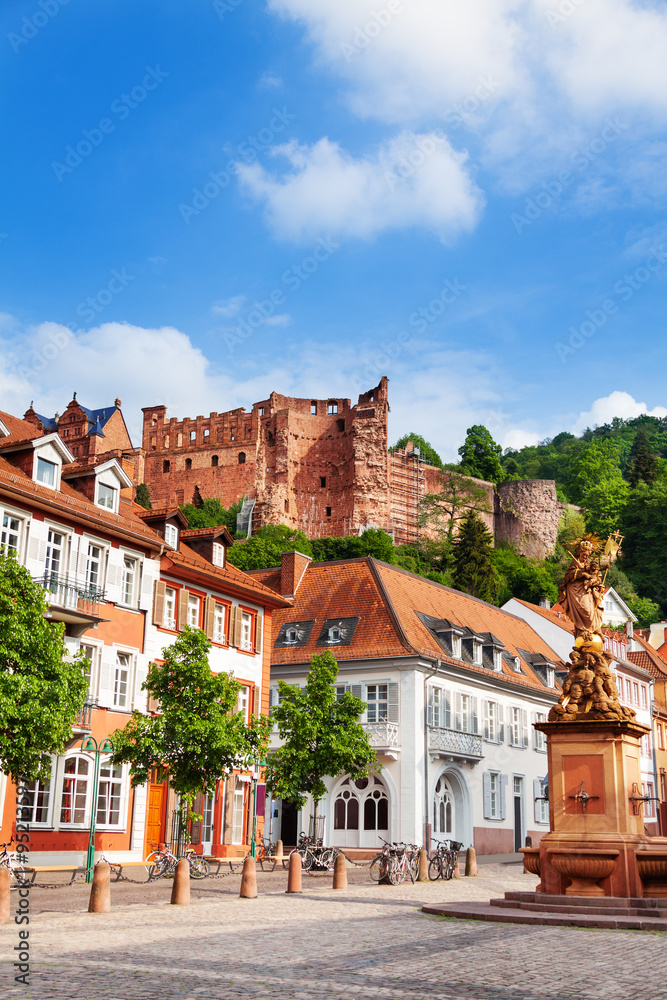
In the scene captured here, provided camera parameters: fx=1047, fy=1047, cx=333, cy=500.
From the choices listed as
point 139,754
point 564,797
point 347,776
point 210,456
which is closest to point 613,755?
point 564,797

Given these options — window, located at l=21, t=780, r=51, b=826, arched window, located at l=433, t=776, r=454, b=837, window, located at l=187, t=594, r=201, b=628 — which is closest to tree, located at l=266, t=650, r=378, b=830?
window, located at l=187, t=594, r=201, b=628

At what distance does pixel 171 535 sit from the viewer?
31.2 metres

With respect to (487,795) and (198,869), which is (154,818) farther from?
(487,795)

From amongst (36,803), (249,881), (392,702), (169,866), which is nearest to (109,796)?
(36,803)

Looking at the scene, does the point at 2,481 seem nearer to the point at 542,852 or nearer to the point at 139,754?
the point at 139,754

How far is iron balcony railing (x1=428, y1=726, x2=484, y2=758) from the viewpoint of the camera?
113ft

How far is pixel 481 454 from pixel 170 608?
9118cm

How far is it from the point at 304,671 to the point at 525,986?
28.1 metres

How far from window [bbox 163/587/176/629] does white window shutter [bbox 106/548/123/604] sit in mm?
2017

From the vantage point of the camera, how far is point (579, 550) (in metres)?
17.0

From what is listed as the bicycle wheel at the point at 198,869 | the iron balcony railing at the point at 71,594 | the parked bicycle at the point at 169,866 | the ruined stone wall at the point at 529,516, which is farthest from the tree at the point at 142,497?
the bicycle wheel at the point at 198,869

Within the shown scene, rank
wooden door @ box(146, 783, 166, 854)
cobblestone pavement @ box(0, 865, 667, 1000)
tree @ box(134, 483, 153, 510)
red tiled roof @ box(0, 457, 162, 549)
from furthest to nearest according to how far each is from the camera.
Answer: tree @ box(134, 483, 153, 510)
wooden door @ box(146, 783, 166, 854)
red tiled roof @ box(0, 457, 162, 549)
cobblestone pavement @ box(0, 865, 667, 1000)

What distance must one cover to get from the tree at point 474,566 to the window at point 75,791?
4982 cm

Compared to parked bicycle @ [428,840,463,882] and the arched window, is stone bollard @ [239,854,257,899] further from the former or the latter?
the arched window
